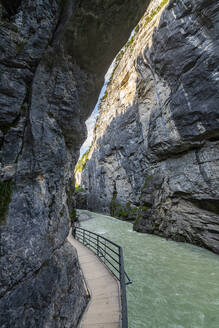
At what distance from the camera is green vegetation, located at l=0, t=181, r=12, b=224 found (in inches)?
91.5

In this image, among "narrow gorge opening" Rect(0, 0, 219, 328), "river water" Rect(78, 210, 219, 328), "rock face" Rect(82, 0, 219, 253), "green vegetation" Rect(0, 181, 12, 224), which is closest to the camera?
"green vegetation" Rect(0, 181, 12, 224)

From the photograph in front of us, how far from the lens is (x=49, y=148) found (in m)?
3.32

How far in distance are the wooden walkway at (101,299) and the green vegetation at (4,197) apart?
10.9 feet

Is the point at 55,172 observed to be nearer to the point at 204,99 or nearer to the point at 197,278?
the point at 197,278

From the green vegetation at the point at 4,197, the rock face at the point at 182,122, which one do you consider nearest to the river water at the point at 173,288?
the rock face at the point at 182,122

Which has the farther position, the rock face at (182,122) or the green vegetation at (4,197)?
the rock face at (182,122)

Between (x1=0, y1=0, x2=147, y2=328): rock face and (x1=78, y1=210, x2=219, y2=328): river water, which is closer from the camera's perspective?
(x1=0, y1=0, x2=147, y2=328): rock face

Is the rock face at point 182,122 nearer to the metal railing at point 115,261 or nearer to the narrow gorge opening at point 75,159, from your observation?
the narrow gorge opening at point 75,159

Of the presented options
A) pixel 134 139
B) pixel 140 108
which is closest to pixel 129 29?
pixel 140 108

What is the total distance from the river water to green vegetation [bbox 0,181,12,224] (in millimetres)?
→ 5027

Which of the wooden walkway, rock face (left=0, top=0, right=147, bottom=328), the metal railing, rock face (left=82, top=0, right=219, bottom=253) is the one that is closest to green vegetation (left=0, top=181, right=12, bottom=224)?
rock face (left=0, top=0, right=147, bottom=328)

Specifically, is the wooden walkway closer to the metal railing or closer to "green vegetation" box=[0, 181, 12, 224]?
the metal railing

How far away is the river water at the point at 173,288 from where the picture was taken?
15.0 ft

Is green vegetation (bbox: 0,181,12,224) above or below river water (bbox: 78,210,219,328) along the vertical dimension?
above
